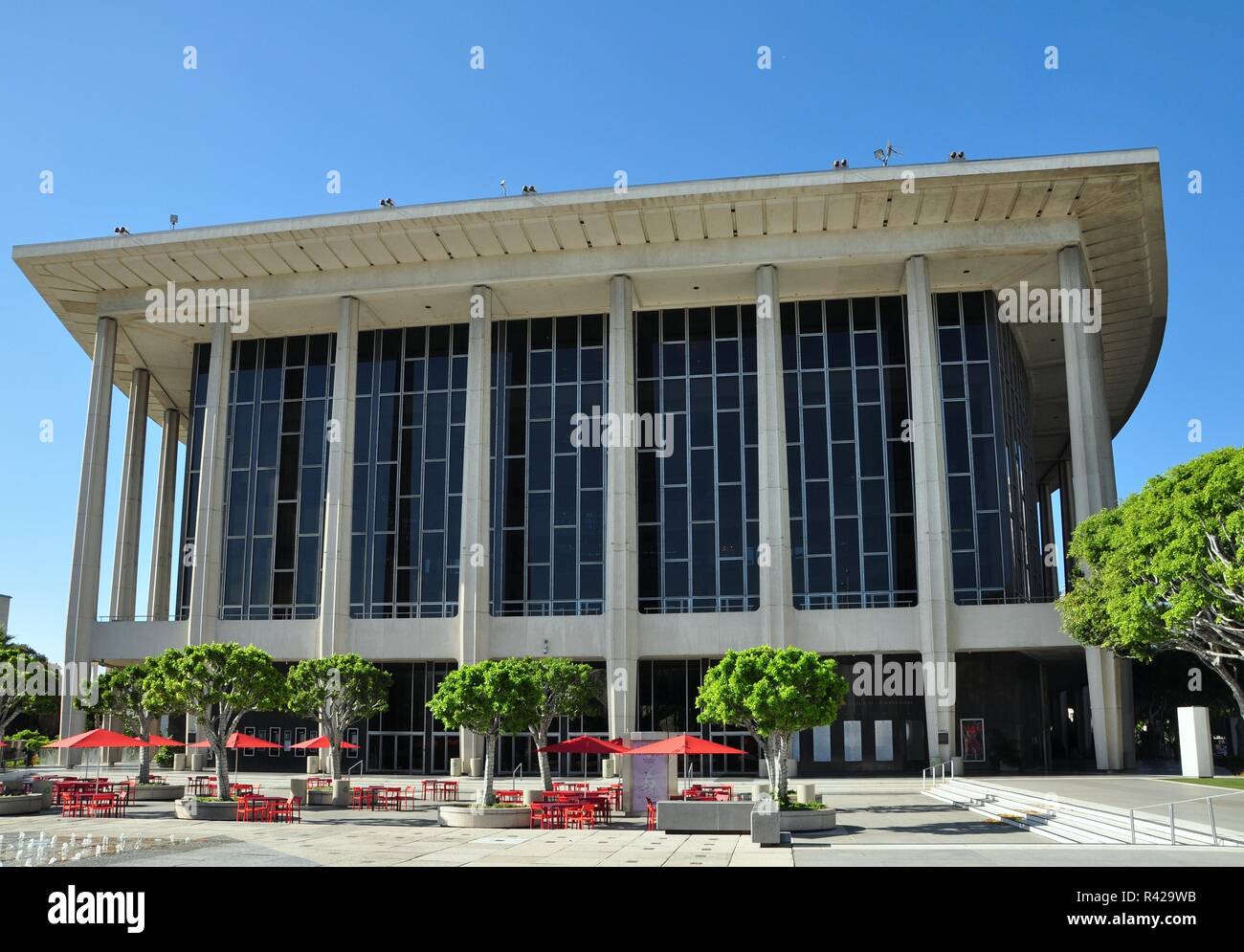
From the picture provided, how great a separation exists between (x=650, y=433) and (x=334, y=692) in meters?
21.3

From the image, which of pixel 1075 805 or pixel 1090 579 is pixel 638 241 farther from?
pixel 1075 805

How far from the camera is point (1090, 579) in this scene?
4128cm

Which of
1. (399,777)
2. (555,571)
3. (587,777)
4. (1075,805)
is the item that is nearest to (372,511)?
(555,571)

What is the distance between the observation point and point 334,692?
131 ft

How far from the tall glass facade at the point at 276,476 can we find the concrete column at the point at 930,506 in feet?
99.6

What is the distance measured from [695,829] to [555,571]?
2763 cm

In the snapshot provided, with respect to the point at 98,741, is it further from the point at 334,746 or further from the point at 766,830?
the point at 766,830

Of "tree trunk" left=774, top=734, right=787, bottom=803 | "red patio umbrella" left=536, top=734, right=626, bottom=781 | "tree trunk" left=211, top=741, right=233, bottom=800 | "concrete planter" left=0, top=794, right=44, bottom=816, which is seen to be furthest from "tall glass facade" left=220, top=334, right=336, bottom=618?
"tree trunk" left=774, top=734, right=787, bottom=803

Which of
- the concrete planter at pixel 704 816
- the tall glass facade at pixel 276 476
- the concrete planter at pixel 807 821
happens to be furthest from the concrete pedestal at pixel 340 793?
the tall glass facade at pixel 276 476

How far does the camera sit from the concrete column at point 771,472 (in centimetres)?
4762

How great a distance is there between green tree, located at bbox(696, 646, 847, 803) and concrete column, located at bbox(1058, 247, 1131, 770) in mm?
20805

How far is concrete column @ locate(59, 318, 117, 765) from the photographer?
53819 millimetres

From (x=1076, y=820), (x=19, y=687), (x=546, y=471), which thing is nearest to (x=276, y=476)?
(x=546, y=471)
